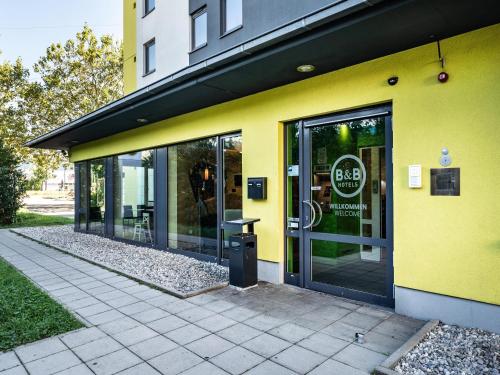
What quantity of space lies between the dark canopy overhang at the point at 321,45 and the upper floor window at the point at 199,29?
4.08 meters

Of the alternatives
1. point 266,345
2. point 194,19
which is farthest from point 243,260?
point 194,19

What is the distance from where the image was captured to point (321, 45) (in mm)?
3941

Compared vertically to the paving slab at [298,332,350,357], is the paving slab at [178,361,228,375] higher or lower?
lower

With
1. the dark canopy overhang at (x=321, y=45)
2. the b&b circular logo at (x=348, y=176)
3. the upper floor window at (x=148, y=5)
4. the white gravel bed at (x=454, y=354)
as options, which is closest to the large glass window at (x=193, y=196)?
the dark canopy overhang at (x=321, y=45)

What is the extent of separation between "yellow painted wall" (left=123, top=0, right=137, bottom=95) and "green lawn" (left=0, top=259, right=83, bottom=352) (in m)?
9.37

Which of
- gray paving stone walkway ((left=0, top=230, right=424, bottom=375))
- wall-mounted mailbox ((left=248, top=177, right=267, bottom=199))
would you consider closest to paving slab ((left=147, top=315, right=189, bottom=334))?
gray paving stone walkway ((left=0, top=230, right=424, bottom=375))

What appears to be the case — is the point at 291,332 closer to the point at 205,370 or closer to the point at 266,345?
the point at 266,345

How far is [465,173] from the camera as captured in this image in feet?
12.0

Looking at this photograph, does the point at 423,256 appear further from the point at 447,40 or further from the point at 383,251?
the point at 447,40

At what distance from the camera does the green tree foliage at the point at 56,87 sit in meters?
22.0

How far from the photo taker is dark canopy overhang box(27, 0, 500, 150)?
127 inches

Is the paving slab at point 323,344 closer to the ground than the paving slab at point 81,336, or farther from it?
farther from it

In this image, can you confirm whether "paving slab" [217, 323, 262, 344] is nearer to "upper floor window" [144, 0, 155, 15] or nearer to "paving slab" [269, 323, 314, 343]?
"paving slab" [269, 323, 314, 343]

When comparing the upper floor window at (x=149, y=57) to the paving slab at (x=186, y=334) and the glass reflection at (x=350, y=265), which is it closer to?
the glass reflection at (x=350, y=265)
